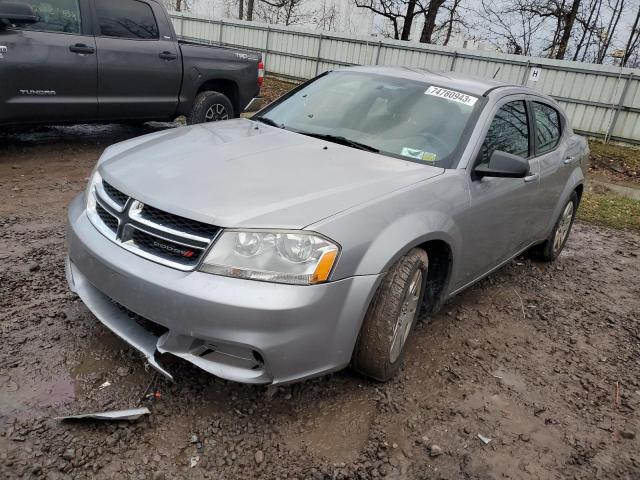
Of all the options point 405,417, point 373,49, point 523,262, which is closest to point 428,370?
point 405,417

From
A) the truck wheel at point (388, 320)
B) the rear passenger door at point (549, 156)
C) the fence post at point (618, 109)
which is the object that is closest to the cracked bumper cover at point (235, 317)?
the truck wheel at point (388, 320)

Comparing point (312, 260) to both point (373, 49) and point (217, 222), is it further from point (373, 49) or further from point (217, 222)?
point (373, 49)

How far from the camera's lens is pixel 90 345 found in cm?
282

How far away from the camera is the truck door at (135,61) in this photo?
6.16 m

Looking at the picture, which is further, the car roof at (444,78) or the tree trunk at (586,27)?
the tree trunk at (586,27)

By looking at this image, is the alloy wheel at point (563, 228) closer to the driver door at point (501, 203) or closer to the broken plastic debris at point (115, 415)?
the driver door at point (501, 203)

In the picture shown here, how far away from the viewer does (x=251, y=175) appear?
2643 mm

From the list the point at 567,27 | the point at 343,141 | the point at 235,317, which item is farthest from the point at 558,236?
the point at 567,27

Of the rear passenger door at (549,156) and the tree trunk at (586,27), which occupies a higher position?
the tree trunk at (586,27)

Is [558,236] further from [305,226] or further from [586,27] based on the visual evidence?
[586,27]

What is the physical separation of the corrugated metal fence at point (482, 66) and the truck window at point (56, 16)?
9843mm

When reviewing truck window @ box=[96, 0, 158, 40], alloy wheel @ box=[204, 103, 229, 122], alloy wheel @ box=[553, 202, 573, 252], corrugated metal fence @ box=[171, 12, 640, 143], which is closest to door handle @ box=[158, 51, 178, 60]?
truck window @ box=[96, 0, 158, 40]

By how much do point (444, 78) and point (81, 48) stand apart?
415 centimetres

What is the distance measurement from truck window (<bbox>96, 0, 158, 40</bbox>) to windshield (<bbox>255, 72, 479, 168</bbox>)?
338 cm
